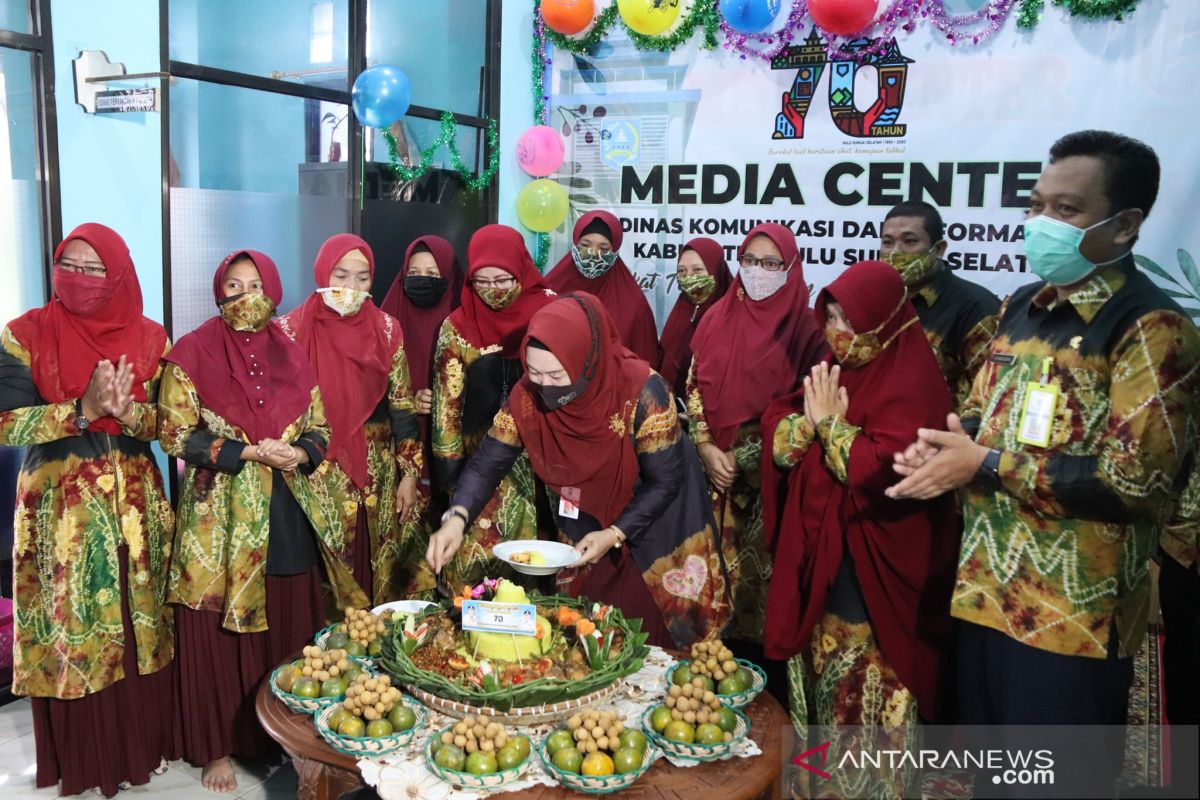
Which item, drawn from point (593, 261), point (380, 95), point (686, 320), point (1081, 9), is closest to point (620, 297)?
point (593, 261)

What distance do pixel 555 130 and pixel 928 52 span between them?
196 centimetres

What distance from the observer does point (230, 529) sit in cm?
282

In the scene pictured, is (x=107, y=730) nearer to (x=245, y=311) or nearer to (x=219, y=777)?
(x=219, y=777)

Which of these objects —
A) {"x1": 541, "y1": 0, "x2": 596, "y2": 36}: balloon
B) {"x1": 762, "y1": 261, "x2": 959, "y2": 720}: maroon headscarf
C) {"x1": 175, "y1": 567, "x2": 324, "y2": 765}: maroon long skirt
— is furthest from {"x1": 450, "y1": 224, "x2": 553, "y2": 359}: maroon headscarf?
{"x1": 541, "y1": 0, "x2": 596, "y2": 36}: balloon

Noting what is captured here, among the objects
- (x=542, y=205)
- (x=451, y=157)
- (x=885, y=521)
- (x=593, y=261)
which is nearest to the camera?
(x=885, y=521)

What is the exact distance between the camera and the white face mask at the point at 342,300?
3.24 metres

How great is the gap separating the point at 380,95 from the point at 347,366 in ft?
6.03

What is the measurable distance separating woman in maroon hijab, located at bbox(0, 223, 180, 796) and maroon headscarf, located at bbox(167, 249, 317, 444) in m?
0.14

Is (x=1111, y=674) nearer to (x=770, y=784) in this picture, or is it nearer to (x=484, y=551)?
(x=770, y=784)

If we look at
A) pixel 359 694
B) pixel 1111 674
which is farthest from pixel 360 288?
pixel 1111 674

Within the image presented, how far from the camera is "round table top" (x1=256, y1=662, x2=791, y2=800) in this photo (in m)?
1.84

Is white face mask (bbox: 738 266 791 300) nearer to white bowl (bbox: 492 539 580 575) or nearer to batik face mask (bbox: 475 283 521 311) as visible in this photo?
batik face mask (bbox: 475 283 521 311)

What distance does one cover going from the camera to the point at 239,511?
2820mm

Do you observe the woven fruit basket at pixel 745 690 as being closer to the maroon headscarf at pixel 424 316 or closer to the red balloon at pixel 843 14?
the maroon headscarf at pixel 424 316
